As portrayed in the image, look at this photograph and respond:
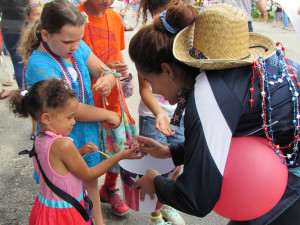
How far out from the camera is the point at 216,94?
105 cm

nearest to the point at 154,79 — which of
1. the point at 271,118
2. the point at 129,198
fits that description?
the point at 271,118

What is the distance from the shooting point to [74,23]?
1700mm

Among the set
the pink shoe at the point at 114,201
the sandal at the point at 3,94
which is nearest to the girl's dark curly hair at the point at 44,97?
the pink shoe at the point at 114,201

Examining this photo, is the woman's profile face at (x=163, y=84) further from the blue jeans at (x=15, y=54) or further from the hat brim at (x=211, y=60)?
the blue jeans at (x=15, y=54)

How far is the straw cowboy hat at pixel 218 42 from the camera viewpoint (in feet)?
3.65

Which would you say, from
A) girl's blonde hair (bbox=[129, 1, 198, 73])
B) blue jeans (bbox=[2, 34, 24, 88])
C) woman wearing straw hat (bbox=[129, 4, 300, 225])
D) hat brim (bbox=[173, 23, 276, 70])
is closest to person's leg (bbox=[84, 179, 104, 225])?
woman wearing straw hat (bbox=[129, 4, 300, 225])

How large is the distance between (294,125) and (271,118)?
0.09 metres

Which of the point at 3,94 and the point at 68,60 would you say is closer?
the point at 68,60

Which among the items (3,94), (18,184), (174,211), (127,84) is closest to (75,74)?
(127,84)

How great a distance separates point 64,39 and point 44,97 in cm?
40

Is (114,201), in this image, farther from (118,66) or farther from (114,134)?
(118,66)

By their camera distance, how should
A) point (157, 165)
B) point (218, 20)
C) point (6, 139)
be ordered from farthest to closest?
point (6, 139)
point (157, 165)
point (218, 20)

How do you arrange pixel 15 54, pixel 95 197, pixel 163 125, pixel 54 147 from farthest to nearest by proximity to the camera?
pixel 15 54
pixel 95 197
pixel 163 125
pixel 54 147

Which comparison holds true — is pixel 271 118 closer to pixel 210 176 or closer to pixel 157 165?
pixel 210 176
